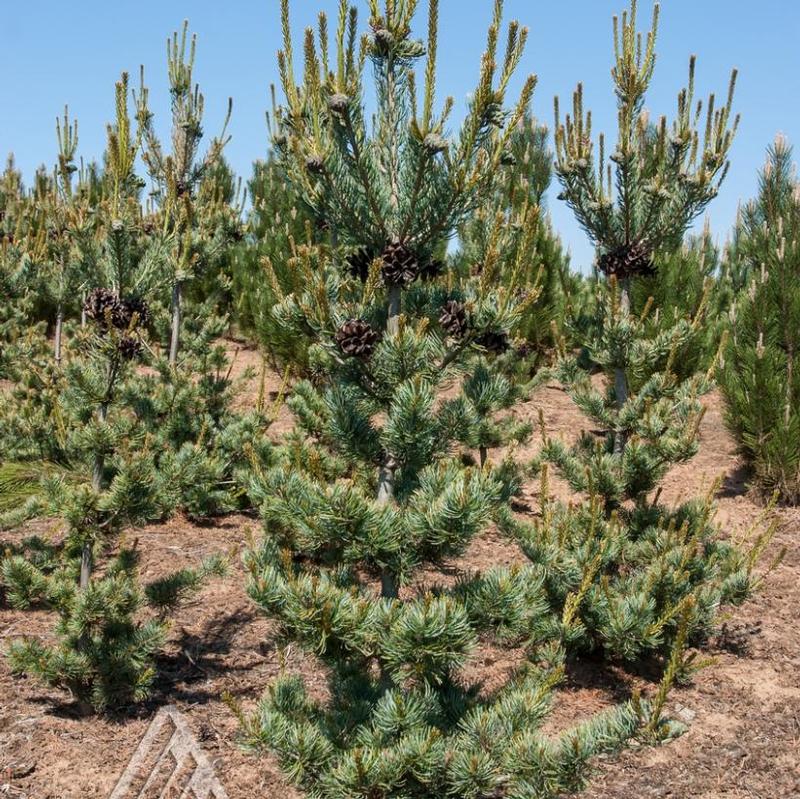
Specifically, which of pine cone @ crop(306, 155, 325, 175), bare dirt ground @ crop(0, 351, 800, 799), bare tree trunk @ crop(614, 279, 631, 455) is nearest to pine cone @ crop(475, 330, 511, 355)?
pine cone @ crop(306, 155, 325, 175)

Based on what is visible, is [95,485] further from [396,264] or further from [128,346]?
[396,264]

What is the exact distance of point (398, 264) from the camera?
10.8ft

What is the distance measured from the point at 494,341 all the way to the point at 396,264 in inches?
19.8

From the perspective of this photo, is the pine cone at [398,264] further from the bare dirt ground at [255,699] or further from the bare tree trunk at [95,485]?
the bare tree trunk at [95,485]

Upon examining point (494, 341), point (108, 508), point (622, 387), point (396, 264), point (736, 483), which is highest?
point (396, 264)

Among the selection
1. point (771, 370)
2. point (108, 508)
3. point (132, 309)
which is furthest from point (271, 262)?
point (108, 508)

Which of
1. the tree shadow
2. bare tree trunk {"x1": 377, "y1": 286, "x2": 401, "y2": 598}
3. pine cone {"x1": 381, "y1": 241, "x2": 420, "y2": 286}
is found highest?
pine cone {"x1": 381, "y1": 241, "x2": 420, "y2": 286}

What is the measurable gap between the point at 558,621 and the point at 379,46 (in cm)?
346

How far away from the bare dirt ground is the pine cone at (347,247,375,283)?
3.93 ft

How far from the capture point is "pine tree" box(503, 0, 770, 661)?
5.05m

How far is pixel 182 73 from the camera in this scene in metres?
9.29

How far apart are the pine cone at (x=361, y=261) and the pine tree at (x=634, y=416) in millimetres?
2162

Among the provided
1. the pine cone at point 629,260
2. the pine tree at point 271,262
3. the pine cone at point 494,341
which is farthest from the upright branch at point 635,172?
the pine tree at point 271,262

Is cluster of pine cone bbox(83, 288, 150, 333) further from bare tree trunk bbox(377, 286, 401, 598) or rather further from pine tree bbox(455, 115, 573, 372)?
pine tree bbox(455, 115, 573, 372)
